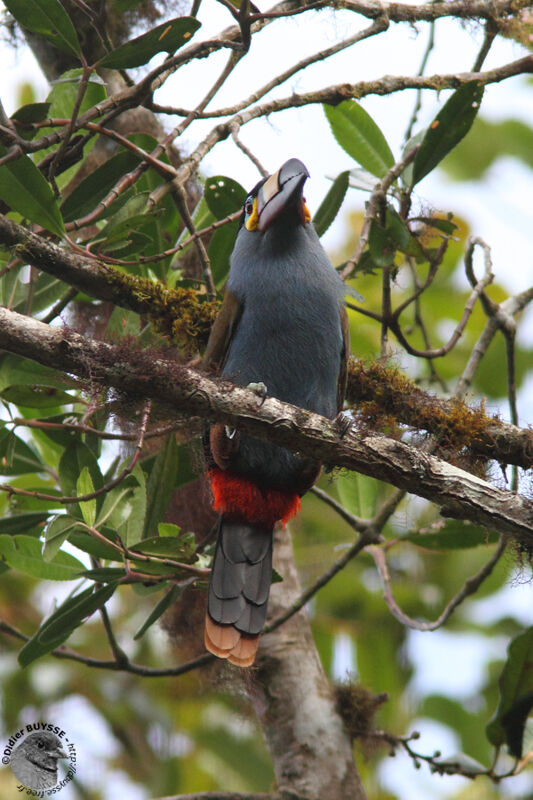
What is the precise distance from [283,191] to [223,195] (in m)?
0.34

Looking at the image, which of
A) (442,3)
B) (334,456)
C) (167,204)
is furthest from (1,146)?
(442,3)

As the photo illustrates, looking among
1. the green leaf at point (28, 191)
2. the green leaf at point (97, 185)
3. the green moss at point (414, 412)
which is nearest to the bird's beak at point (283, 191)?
the green leaf at point (97, 185)

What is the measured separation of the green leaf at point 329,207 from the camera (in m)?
2.83

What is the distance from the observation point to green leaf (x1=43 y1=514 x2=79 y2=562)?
208 centimetres

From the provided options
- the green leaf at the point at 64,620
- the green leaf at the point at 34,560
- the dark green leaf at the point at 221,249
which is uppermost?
the dark green leaf at the point at 221,249

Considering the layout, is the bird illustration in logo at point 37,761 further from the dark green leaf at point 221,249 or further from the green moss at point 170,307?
the dark green leaf at point 221,249

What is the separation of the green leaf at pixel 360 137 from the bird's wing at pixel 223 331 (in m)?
0.81

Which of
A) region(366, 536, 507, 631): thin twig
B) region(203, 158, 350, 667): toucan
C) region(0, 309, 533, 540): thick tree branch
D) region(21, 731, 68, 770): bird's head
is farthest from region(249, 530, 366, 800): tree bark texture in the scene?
region(0, 309, 533, 540): thick tree branch

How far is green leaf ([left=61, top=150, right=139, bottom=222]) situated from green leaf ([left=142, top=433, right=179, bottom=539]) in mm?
707

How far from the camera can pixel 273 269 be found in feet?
8.32

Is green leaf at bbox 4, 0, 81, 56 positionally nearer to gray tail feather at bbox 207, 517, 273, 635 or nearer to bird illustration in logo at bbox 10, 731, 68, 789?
gray tail feather at bbox 207, 517, 273, 635

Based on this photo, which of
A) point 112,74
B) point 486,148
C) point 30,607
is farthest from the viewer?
point 486,148

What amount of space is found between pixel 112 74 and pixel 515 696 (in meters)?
2.80

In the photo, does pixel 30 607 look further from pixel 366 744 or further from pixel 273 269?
pixel 273 269
